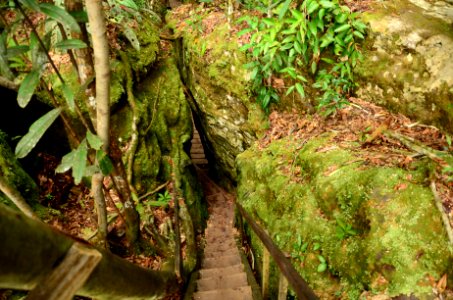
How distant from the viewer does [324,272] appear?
3451 mm

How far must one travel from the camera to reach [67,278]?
70cm

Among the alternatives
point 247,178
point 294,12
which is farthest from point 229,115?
point 294,12

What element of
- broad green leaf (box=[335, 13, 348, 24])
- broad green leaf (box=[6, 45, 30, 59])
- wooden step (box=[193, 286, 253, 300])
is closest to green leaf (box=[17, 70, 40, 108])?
broad green leaf (box=[6, 45, 30, 59])

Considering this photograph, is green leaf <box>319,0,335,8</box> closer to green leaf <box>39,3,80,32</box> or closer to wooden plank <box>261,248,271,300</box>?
wooden plank <box>261,248,271,300</box>

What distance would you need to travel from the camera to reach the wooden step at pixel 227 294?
438 cm

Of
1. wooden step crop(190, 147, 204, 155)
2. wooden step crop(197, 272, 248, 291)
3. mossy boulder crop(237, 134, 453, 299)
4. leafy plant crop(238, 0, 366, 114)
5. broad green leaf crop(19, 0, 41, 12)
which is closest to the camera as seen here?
broad green leaf crop(19, 0, 41, 12)

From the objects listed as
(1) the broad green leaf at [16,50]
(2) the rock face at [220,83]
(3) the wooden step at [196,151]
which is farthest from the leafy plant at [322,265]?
(3) the wooden step at [196,151]

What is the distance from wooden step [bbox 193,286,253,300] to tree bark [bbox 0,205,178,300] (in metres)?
3.89

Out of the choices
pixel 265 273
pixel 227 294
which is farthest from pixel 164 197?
pixel 265 273

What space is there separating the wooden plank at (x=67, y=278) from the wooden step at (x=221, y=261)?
5539 mm

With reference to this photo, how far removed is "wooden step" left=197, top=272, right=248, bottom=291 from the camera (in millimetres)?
5004

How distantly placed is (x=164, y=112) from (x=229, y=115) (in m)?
1.73

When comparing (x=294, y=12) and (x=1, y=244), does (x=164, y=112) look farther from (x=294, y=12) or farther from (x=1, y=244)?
(x=1, y=244)

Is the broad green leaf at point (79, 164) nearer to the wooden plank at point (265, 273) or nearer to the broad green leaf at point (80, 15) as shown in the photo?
the broad green leaf at point (80, 15)
